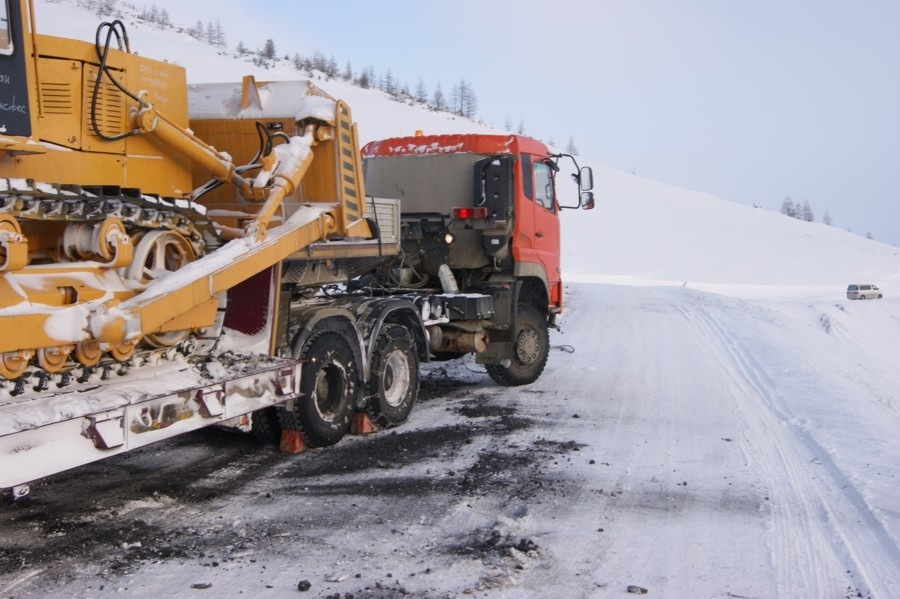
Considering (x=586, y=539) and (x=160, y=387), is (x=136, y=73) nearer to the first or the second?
(x=160, y=387)

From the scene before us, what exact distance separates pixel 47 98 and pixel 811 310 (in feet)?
98.0

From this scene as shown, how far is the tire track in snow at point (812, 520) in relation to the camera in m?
4.81

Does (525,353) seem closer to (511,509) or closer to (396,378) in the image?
(396,378)

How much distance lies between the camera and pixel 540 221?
1104 cm

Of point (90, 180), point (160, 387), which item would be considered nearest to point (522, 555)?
point (160, 387)

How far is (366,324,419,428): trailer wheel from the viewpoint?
8.22 metres

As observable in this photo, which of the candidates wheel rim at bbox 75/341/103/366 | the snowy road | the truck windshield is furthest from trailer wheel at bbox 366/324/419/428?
the truck windshield

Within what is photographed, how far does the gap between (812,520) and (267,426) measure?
4.36 meters

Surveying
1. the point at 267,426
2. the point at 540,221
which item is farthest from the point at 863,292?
the point at 267,426

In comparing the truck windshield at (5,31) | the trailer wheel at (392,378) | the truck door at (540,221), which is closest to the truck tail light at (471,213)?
the truck door at (540,221)

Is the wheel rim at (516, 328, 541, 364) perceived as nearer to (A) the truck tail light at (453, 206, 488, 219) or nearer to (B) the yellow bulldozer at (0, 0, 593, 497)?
(B) the yellow bulldozer at (0, 0, 593, 497)

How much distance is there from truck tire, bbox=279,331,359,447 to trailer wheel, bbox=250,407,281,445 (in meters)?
0.15

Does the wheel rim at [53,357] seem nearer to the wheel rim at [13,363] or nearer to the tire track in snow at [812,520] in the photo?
the wheel rim at [13,363]

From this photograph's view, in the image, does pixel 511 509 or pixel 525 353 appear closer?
pixel 511 509
